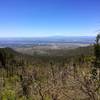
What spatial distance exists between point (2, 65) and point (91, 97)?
75.0 m

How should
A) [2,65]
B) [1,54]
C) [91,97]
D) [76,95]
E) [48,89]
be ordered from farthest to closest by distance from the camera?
[1,54]
[2,65]
[76,95]
[48,89]
[91,97]

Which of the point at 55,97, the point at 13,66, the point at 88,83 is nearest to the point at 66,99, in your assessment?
the point at 55,97

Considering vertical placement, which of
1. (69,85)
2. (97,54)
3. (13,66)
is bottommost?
(13,66)

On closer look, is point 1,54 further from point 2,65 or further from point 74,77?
point 74,77

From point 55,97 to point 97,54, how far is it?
36.5 meters

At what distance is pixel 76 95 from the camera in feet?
18.6

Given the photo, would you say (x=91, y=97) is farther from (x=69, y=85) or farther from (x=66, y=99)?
(x=66, y=99)

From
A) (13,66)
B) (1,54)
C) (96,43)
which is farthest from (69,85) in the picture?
(1,54)

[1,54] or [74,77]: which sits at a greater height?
[74,77]

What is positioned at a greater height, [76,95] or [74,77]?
[74,77]

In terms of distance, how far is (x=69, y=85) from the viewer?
14.5 feet

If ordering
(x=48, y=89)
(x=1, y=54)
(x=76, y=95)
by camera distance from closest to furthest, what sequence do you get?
(x=48, y=89)
(x=76, y=95)
(x=1, y=54)

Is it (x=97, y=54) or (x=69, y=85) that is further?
(x=97, y=54)

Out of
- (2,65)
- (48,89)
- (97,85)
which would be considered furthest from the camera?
(2,65)
